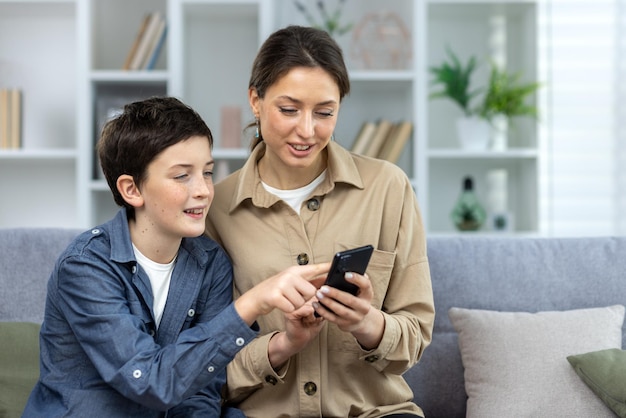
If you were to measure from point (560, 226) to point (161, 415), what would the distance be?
2.78 m

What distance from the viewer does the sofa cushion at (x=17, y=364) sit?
1796 mm

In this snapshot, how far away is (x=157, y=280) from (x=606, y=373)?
1.00 meters

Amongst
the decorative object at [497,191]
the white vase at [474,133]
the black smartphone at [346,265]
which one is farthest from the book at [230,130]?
the black smartphone at [346,265]

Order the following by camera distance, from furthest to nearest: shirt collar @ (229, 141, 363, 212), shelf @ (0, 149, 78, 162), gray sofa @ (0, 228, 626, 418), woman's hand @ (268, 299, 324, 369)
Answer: shelf @ (0, 149, 78, 162) < gray sofa @ (0, 228, 626, 418) < shirt collar @ (229, 141, 363, 212) < woman's hand @ (268, 299, 324, 369)

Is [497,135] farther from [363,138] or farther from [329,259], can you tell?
[329,259]

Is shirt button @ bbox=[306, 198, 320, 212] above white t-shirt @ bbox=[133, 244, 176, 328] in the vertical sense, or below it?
above

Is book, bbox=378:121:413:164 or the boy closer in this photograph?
the boy

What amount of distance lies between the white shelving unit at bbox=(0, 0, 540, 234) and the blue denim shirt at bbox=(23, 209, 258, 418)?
2.15 meters

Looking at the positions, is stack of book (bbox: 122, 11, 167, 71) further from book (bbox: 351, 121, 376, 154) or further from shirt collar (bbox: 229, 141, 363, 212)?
shirt collar (bbox: 229, 141, 363, 212)

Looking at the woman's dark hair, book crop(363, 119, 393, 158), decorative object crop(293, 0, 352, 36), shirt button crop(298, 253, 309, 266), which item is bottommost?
shirt button crop(298, 253, 309, 266)

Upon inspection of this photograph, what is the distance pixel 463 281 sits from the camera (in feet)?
6.77

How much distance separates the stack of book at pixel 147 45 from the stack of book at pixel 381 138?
3.35 ft

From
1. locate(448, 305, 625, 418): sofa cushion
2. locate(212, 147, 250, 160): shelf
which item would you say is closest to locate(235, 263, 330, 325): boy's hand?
locate(448, 305, 625, 418): sofa cushion

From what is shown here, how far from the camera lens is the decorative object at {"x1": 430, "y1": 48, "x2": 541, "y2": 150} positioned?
3.65m
